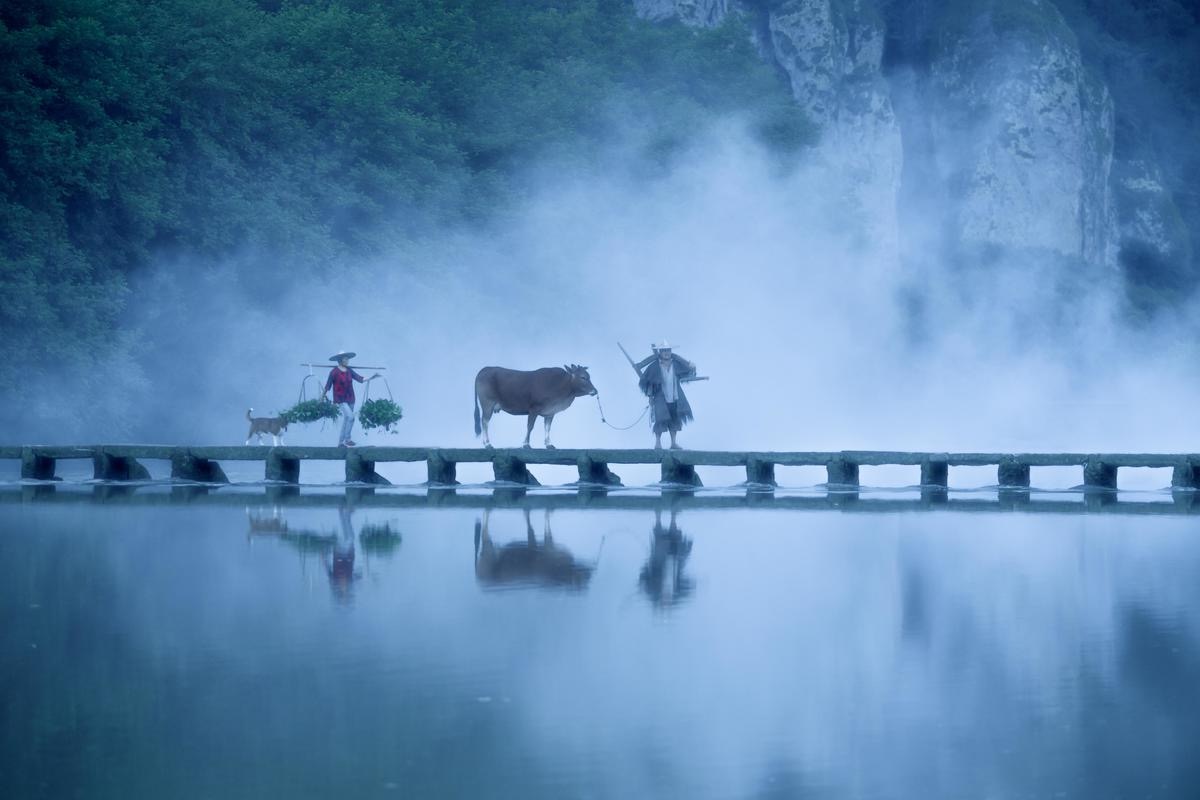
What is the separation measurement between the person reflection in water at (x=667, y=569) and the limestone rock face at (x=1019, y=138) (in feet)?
199

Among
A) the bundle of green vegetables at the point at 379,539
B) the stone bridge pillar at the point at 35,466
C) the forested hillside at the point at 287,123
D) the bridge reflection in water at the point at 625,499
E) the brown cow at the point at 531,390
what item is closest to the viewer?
the bundle of green vegetables at the point at 379,539

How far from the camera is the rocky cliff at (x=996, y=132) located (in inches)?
2862

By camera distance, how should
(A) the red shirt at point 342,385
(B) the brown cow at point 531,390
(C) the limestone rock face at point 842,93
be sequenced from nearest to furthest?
(A) the red shirt at point 342,385, (B) the brown cow at point 531,390, (C) the limestone rock face at point 842,93

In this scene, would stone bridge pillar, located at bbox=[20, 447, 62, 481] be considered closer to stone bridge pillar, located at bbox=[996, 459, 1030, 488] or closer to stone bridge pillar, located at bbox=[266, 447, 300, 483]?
stone bridge pillar, located at bbox=[266, 447, 300, 483]

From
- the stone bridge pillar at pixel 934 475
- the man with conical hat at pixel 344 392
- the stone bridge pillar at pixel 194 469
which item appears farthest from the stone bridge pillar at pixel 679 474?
the stone bridge pillar at pixel 194 469

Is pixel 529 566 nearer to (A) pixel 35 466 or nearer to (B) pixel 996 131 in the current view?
(A) pixel 35 466

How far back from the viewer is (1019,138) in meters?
74.3

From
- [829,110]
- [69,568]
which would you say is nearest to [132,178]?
[69,568]

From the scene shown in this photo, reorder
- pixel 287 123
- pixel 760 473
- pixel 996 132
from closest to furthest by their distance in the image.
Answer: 1. pixel 760 473
2. pixel 287 123
3. pixel 996 132

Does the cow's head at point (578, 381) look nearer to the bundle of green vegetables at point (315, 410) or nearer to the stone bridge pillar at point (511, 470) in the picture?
the stone bridge pillar at point (511, 470)

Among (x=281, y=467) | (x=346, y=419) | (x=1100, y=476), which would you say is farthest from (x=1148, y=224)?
(x=281, y=467)

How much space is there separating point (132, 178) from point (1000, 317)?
4502 cm

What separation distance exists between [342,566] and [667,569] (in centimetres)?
222

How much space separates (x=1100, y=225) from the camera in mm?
75625
